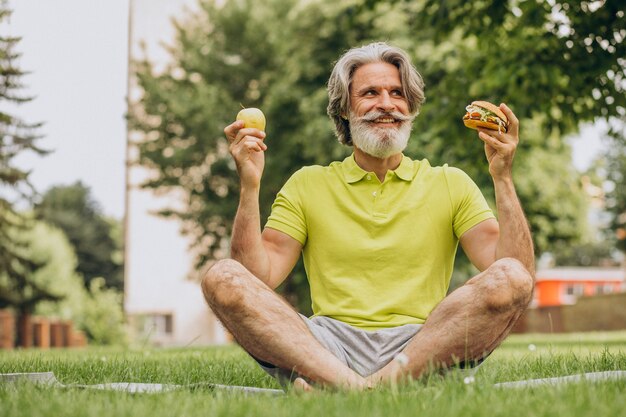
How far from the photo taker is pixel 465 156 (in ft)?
41.8

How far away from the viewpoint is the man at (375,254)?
12.8 ft

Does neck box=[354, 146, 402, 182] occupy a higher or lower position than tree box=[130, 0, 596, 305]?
lower

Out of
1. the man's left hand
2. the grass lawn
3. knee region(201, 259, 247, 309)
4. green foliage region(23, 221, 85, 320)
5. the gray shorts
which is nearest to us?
the grass lawn

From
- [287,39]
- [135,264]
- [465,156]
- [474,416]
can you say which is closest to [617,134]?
[465,156]

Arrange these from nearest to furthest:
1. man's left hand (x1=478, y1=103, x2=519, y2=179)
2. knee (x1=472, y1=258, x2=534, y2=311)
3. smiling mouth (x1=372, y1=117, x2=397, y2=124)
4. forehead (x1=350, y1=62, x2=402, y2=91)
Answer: knee (x1=472, y1=258, x2=534, y2=311)
man's left hand (x1=478, y1=103, x2=519, y2=179)
smiling mouth (x1=372, y1=117, x2=397, y2=124)
forehead (x1=350, y1=62, x2=402, y2=91)

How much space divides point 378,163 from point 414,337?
1.17 meters

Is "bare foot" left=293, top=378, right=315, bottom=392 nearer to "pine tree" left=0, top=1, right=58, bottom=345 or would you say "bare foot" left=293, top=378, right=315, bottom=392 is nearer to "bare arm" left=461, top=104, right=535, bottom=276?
"bare arm" left=461, top=104, right=535, bottom=276

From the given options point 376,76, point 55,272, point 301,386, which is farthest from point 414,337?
point 55,272

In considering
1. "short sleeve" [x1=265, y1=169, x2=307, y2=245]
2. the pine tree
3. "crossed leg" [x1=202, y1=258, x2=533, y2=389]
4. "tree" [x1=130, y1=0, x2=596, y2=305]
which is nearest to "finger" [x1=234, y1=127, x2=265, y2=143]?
"short sleeve" [x1=265, y1=169, x2=307, y2=245]

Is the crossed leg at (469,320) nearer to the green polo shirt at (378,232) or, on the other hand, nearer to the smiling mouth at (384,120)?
the green polo shirt at (378,232)

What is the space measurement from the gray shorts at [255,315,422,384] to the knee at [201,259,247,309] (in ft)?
1.26

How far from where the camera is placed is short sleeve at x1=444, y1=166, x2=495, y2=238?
4453 mm

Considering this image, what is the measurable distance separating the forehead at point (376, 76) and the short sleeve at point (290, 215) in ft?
2.40

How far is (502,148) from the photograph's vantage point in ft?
13.9
